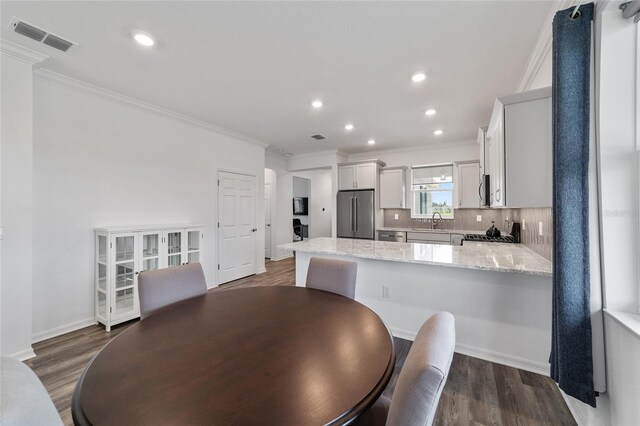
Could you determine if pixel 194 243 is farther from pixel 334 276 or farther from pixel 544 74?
pixel 544 74

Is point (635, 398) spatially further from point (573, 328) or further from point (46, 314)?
point (46, 314)

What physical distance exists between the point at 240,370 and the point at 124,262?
283cm

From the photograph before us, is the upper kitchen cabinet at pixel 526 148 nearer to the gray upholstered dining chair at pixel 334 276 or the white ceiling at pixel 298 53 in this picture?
the white ceiling at pixel 298 53

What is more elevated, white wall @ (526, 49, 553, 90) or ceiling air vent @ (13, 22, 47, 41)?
ceiling air vent @ (13, 22, 47, 41)

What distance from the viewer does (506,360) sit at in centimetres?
220

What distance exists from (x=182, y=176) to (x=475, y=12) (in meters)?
3.81

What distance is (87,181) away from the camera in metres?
2.95

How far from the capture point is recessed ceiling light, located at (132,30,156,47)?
2020mm

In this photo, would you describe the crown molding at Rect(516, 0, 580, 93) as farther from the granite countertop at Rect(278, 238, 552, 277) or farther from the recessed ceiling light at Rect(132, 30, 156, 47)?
the recessed ceiling light at Rect(132, 30, 156, 47)

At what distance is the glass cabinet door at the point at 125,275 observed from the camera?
296cm

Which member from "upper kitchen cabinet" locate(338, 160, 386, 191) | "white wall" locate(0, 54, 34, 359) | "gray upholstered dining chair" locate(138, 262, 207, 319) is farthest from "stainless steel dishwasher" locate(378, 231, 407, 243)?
"white wall" locate(0, 54, 34, 359)

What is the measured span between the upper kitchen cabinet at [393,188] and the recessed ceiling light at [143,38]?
14.7 ft

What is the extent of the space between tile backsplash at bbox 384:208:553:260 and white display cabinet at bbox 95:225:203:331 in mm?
4021

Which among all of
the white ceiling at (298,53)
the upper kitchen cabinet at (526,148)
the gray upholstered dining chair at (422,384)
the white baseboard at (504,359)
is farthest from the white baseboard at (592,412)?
the white ceiling at (298,53)
